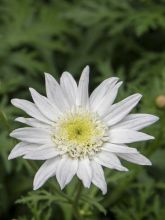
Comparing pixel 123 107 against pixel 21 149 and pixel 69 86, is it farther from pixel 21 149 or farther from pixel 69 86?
pixel 21 149

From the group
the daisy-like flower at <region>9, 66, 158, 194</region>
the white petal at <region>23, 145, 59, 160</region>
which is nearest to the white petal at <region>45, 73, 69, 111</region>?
the daisy-like flower at <region>9, 66, 158, 194</region>

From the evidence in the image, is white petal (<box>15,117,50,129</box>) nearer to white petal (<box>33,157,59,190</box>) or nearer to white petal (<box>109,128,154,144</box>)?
white petal (<box>33,157,59,190</box>)

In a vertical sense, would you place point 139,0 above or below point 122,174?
above

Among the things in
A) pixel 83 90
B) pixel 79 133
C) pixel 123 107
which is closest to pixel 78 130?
pixel 79 133

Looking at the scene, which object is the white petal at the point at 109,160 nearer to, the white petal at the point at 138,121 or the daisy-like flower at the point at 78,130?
the daisy-like flower at the point at 78,130

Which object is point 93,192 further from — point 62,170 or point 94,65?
point 94,65

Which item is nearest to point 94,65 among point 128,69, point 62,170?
point 128,69
